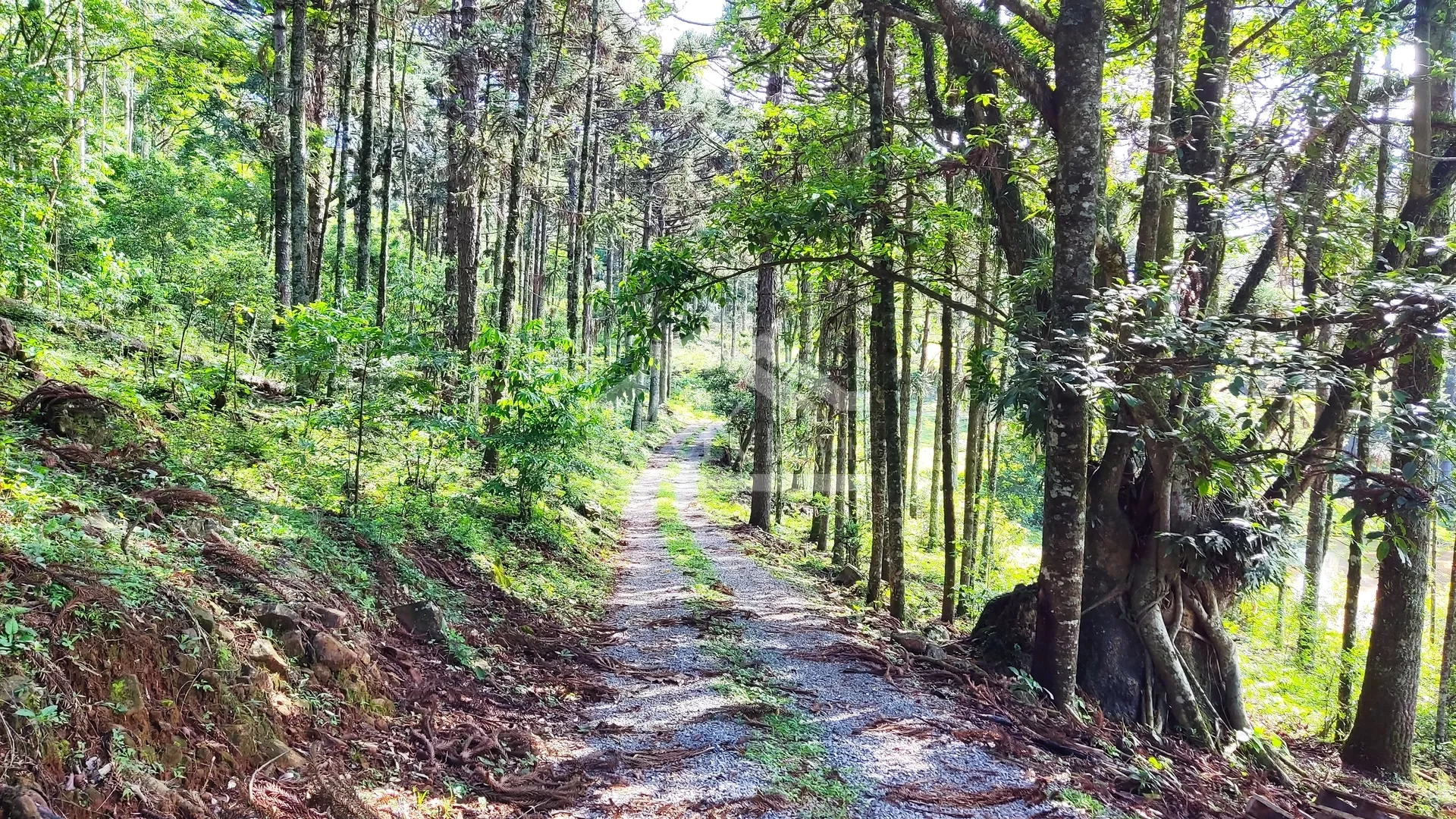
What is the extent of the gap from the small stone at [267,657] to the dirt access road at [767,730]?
81.4 inches

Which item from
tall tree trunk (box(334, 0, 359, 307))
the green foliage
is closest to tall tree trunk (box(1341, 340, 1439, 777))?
the green foliage

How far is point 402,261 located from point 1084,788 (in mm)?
25397

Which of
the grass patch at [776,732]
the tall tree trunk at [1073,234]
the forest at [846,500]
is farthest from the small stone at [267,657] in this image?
the tall tree trunk at [1073,234]

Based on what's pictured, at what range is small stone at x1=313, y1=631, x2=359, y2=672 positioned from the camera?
467 cm

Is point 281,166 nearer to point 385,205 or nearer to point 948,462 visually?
point 385,205

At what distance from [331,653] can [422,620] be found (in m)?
1.56

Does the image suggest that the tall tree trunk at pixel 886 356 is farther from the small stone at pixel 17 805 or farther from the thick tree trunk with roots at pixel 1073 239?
the small stone at pixel 17 805

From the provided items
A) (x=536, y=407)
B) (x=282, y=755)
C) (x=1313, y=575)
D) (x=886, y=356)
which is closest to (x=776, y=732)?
(x=282, y=755)

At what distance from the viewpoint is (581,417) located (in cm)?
992

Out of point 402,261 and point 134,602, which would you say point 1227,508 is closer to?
point 134,602

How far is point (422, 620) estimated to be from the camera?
627 cm

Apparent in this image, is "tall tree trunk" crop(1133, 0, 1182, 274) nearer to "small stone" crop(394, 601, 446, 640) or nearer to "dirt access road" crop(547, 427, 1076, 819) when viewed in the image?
"dirt access road" crop(547, 427, 1076, 819)

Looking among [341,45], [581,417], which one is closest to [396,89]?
[341,45]

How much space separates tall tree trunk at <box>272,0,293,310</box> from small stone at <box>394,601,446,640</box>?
7680mm
